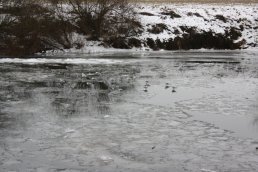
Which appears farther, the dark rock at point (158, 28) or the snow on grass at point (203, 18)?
the snow on grass at point (203, 18)

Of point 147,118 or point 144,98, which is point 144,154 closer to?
point 147,118

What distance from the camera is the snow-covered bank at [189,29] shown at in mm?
40594

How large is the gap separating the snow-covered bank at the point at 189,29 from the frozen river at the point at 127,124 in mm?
21613

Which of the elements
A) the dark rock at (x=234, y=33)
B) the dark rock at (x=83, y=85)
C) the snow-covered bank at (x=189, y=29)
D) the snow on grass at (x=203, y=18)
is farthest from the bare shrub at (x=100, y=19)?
the dark rock at (x=83, y=85)

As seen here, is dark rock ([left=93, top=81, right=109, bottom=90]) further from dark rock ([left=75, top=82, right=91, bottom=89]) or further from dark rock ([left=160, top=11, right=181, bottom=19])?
dark rock ([left=160, top=11, right=181, bottom=19])

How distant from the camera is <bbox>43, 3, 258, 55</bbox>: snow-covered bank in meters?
40.6

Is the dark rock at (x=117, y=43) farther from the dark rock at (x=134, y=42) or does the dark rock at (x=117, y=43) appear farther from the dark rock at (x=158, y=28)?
the dark rock at (x=158, y=28)

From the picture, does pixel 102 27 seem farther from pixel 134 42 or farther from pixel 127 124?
pixel 127 124

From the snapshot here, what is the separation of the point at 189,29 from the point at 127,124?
36.1 meters

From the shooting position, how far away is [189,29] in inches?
1756

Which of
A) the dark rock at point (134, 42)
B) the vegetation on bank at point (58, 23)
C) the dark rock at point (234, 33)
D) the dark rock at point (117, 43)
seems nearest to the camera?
the vegetation on bank at point (58, 23)

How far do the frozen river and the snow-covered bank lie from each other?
21.6 metres

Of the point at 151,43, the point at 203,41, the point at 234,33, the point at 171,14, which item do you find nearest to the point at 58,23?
the point at 151,43

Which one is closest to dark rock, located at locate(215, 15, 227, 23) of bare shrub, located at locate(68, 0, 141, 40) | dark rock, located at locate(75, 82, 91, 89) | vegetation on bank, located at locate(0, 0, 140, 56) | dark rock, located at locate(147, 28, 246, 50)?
dark rock, located at locate(147, 28, 246, 50)
